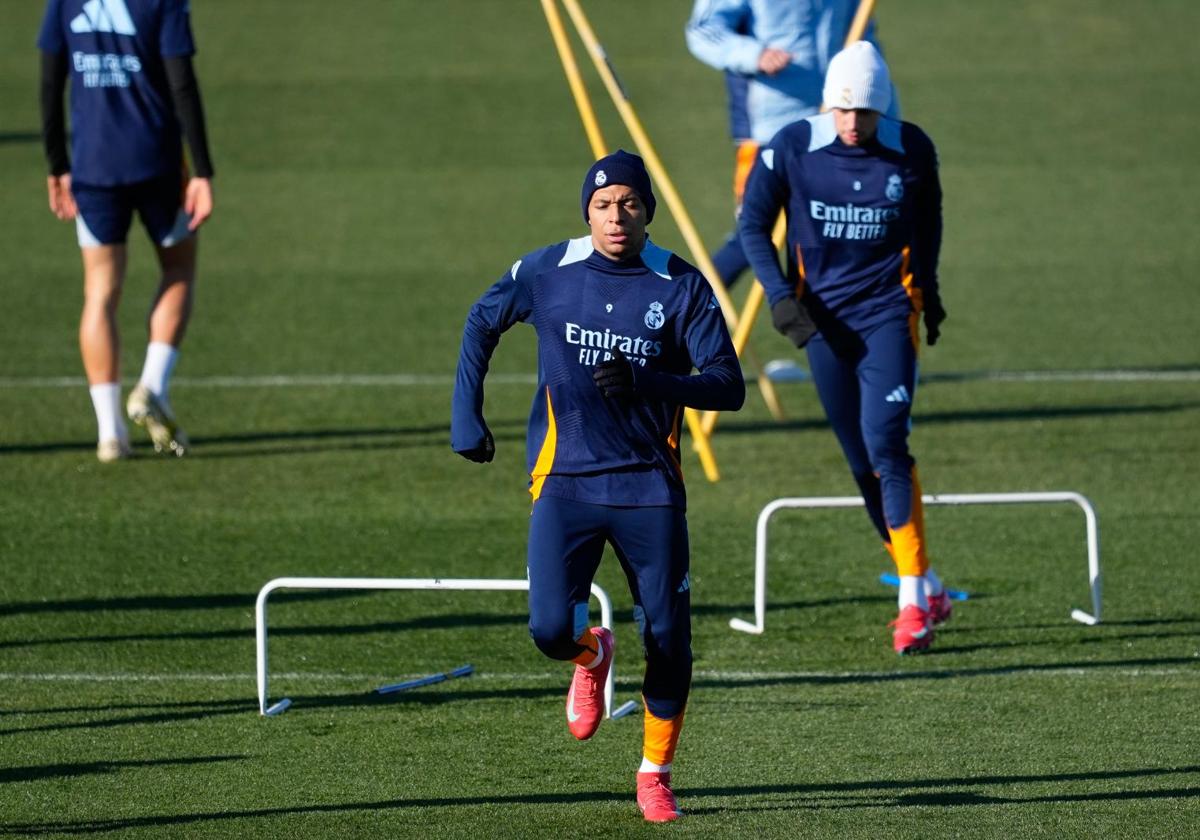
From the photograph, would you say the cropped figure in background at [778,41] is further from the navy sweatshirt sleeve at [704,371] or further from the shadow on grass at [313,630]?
the navy sweatshirt sleeve at [704,371]

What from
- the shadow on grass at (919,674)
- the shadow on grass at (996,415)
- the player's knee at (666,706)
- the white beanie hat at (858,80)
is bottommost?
the shadow on grass at (996,415)

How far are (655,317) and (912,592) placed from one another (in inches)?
97.7

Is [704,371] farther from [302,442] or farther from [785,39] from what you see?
[302,442]

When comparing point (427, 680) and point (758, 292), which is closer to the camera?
point (427, 680)

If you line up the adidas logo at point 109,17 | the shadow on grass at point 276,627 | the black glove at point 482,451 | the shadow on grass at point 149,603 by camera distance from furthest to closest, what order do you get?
the adidas logo at point 109,17
the shadow on grass at point 149,603
the shadow on grass at point 276,627
the black glove at point 482,451

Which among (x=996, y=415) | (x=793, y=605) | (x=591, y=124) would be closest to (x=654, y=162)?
(x=591, y=124)

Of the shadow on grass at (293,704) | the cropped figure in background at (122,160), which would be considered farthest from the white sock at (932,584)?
the cropped figure in background at (122,160)

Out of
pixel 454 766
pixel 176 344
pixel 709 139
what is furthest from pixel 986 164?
pixel 454 766

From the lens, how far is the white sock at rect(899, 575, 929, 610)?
8266mm

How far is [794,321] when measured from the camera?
8.41 metres

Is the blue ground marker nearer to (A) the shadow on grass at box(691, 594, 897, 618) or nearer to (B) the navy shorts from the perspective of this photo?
(A) the shadow on grass at box(691, 594, 897, 618)

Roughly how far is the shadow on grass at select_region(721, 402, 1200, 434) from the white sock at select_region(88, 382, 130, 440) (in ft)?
11.3

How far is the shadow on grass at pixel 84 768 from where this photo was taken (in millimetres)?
6707

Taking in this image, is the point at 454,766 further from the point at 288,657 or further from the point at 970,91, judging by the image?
the point at 970,91
